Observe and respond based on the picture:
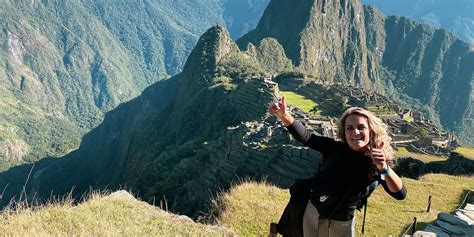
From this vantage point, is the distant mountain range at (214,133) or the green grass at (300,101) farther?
the green grass at (300,101)

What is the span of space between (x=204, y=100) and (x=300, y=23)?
9425 cm

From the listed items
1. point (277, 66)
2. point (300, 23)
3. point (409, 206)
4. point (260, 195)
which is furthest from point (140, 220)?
point (300, 23)

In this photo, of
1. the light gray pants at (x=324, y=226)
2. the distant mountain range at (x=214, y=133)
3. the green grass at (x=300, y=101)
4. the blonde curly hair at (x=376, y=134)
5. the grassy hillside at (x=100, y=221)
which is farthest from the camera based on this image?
the green grass at (x=300, y=101)

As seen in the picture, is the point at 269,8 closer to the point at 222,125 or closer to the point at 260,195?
the point at 222,125

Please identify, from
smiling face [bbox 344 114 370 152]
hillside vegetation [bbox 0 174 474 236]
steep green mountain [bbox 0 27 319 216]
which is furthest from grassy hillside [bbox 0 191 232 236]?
smiling face [bbox 344 114 370 152]

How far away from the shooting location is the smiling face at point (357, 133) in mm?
5191

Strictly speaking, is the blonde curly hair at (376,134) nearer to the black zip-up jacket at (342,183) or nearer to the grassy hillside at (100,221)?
the black zip-up jacket at (342,183)

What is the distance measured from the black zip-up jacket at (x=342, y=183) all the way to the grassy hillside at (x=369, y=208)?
16.4 feet

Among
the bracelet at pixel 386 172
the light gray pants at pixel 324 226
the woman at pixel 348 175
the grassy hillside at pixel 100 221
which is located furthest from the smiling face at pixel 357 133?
the grassy hillside at pixel 100 221

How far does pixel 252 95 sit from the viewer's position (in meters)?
71.0

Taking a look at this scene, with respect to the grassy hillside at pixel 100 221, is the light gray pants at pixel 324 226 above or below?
above

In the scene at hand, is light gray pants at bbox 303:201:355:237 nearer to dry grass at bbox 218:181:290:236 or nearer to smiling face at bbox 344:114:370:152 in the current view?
smiling face at bbox 344:114:370:152

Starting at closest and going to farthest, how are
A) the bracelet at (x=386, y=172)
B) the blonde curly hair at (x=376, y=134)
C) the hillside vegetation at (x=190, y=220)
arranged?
the bracelet at (x=386, y=172), the blonde curly hair at (x=376, y=134), the hillside vegetation at (x=190, y=220)

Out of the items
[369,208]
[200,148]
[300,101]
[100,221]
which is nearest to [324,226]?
[100,221]
